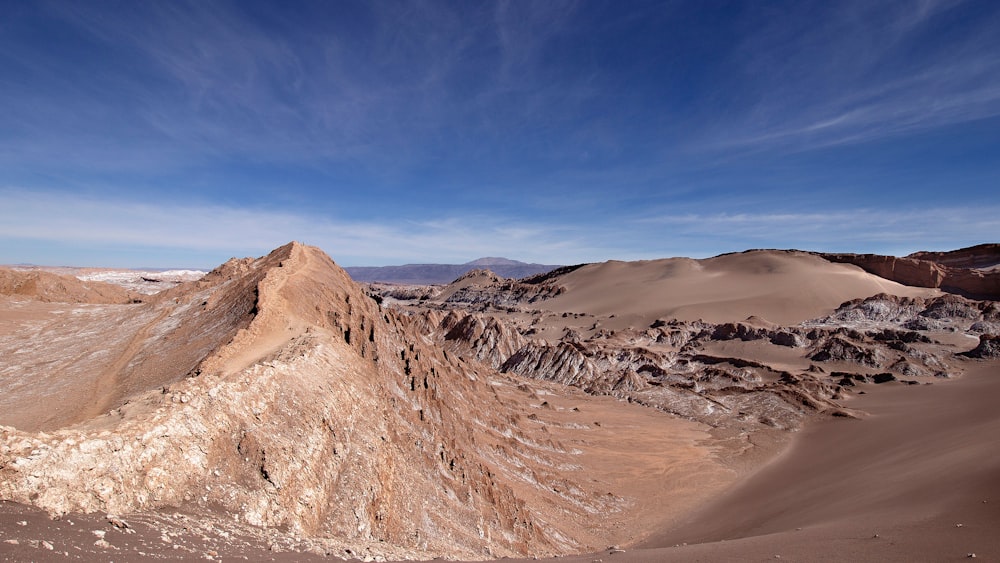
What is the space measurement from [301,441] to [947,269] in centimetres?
12142

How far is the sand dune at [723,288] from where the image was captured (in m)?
84.0

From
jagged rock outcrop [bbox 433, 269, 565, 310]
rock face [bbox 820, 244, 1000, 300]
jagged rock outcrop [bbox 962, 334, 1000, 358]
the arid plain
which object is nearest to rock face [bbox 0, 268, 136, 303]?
the arid plain

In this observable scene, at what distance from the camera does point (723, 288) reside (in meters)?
105

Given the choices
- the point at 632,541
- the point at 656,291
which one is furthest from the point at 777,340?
the point at 656,291

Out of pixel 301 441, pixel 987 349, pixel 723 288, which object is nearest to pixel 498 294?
pixel 723 288

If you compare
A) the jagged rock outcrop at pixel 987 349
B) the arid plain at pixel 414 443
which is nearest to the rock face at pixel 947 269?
the jagged rock outcrop at pixel 987 349

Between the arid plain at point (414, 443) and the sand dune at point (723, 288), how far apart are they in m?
37.8

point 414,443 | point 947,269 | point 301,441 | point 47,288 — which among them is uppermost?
A: point 947,269

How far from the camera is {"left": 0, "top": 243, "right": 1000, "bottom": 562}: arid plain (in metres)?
7.45

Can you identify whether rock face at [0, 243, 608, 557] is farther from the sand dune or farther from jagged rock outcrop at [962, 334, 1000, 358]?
the sand dune

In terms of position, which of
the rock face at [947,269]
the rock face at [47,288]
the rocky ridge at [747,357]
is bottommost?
the rocky ridge at [747,357]

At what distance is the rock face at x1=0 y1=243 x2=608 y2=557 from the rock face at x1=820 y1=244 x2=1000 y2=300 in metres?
96.7

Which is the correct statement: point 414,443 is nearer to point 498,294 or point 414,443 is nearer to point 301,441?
point 301,441

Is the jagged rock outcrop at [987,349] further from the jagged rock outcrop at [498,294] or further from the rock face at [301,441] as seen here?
the jagged rock outcrop at [498,294]
